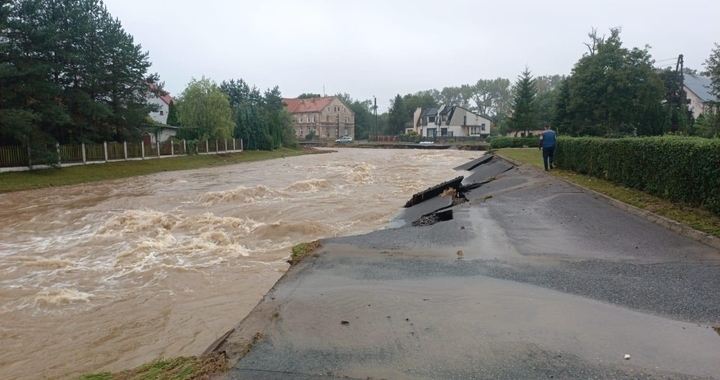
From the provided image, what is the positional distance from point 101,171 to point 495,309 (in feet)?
98.7

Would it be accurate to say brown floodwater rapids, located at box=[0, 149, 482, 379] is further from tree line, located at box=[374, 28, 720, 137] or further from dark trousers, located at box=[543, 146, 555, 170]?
tree line, located at box=[374, 28, 720, 137]

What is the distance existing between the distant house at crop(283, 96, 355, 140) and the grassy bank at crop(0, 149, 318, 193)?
58532 millimetres

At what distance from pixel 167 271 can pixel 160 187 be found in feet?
56.2

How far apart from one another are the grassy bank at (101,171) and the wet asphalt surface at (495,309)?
22547mm

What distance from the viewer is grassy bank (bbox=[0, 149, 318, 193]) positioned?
76.0 ft

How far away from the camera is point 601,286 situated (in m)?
5.70

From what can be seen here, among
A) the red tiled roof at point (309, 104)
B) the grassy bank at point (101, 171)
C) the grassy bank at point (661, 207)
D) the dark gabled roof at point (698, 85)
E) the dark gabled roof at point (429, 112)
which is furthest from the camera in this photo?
the red tiled roof at point (309, 104)

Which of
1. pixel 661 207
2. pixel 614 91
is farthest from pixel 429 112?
pixel 661 207

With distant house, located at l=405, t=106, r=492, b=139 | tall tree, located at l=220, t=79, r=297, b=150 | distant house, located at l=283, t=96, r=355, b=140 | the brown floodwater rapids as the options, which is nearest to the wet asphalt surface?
the brown floodwater rapids

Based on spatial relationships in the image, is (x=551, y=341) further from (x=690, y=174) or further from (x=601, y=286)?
(x=690, y=174)

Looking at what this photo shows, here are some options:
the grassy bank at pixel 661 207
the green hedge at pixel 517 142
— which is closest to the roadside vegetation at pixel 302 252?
the grassy bank at pixel 661 207

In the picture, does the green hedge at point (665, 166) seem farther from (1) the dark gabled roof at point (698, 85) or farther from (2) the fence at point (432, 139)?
(2) the fence at point (432, 139)

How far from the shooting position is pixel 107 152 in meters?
31.8

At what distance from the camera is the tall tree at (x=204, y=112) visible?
46500 millimetres
